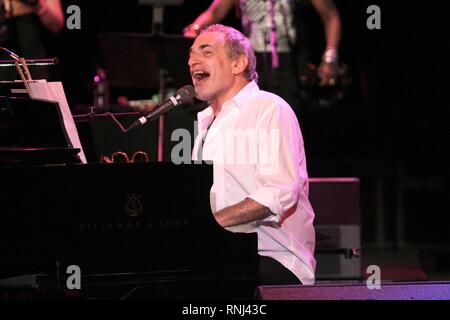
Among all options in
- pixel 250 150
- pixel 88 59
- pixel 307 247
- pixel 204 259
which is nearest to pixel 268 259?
pixel 307 247

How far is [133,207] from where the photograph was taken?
338 centimetres

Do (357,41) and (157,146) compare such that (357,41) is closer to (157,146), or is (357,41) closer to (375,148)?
(375,148)

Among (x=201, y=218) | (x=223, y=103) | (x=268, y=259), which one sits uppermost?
(x=223, y=103)

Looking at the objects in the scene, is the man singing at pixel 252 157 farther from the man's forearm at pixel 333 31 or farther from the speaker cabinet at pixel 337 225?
the man's forearm at pixel 333 31

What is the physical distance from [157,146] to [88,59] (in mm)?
3380

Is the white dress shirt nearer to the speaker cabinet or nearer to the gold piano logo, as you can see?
the gold piano logo

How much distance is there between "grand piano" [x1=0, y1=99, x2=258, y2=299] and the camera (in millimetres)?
3314

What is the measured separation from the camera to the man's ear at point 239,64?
432 centimetres

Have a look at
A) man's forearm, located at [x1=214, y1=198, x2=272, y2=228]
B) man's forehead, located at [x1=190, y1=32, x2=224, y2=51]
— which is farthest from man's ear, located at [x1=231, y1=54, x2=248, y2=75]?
man's forearm, located at [x1=214, y1=198, x2=272, y2=228]

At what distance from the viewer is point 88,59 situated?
8.13 m

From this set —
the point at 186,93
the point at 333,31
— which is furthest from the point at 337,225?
the point at 186,93

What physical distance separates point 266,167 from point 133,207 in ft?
2.61

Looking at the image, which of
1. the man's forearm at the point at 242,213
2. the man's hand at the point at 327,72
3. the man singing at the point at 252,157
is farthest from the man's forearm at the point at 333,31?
the man's forearm at the point at 242,213

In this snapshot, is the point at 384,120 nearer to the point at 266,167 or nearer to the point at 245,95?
the point at 245,95
